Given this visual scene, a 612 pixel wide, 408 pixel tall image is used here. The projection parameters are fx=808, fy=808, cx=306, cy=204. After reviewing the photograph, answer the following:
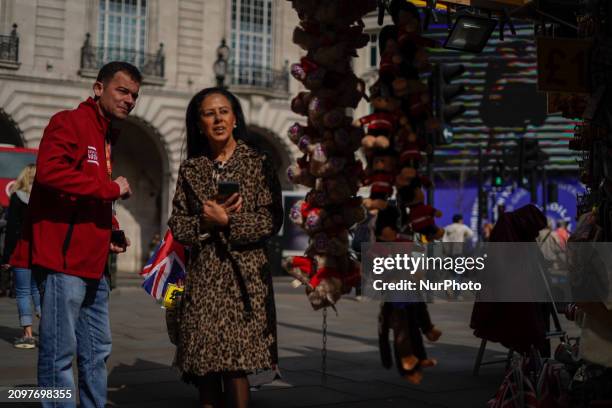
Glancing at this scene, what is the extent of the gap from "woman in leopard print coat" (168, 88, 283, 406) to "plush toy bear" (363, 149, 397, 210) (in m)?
0.62

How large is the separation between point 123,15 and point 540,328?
24714 millimetres

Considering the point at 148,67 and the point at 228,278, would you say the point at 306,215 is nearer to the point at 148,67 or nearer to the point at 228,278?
the point at 228,278

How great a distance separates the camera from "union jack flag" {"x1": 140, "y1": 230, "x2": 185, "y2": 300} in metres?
5.61

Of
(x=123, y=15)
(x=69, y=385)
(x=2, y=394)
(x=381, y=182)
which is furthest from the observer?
(x=123, y=15)

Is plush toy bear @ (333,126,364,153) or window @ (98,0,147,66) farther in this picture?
window @ (98,0,147,66)

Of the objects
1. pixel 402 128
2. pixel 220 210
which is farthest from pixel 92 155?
pixel 402 128

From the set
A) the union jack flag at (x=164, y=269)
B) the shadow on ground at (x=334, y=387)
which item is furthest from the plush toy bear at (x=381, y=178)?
the shadow on ground at (x=334, y=387)

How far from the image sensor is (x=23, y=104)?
25.3m

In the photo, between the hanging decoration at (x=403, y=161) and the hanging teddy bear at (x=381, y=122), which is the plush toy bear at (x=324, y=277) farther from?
the hanging teddy bear at (x=381, y=122)

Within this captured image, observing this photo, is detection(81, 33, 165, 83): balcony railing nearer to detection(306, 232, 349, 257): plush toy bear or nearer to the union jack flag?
the union jack flag

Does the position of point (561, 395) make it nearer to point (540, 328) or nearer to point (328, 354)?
point (540, 328)

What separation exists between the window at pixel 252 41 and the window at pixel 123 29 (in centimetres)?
359

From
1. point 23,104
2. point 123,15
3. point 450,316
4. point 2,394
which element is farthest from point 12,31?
point 2,394

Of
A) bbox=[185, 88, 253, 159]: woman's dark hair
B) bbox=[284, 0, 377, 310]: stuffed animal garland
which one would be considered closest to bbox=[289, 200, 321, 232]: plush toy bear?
bbox=[284, 0, 377, 310]: stuffed animal garland
